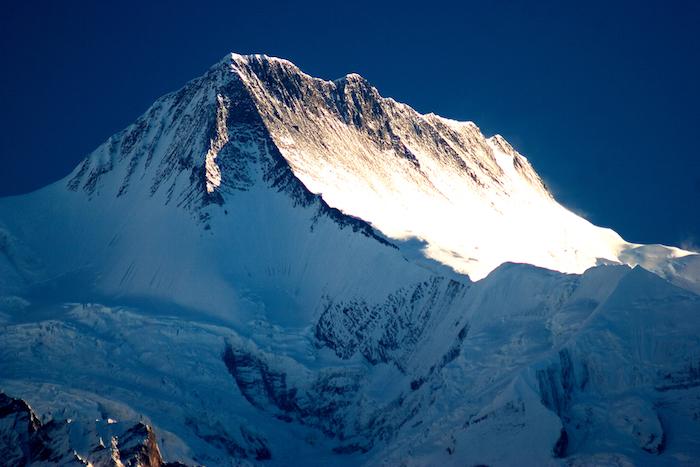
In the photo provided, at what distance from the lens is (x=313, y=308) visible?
12225 centimetres

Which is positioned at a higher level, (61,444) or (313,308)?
(313,308)

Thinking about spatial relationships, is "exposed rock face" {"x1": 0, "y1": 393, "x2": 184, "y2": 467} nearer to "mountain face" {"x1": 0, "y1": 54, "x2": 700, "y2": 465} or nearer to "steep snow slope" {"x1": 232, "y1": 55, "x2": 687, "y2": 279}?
"mountain face" {"x1": 0, "y1": 54, "x2": 700, "y2": 465}

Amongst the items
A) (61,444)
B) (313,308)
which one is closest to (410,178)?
(313,308)

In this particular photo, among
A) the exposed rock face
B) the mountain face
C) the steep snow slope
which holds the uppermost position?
the steep snow slope

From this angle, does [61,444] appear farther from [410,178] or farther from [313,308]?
[410,178]

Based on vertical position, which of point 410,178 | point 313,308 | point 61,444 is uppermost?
point 410,178

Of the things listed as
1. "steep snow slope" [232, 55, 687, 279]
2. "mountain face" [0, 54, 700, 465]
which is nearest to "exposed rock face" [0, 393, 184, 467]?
"mountain face" [0, 54, 700, 465]

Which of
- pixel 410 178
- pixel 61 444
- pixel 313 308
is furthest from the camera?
pixel 410 178

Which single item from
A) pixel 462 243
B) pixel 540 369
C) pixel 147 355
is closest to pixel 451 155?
pixel 462 243

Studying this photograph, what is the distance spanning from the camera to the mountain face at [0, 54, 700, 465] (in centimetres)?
8294

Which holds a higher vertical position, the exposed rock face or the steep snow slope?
the steep snow slope

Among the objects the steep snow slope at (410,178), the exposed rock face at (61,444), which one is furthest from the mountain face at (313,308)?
the steep snow slope at (410,178)

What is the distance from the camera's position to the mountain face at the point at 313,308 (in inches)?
3265

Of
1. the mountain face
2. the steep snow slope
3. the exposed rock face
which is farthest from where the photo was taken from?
the steep snow slope
